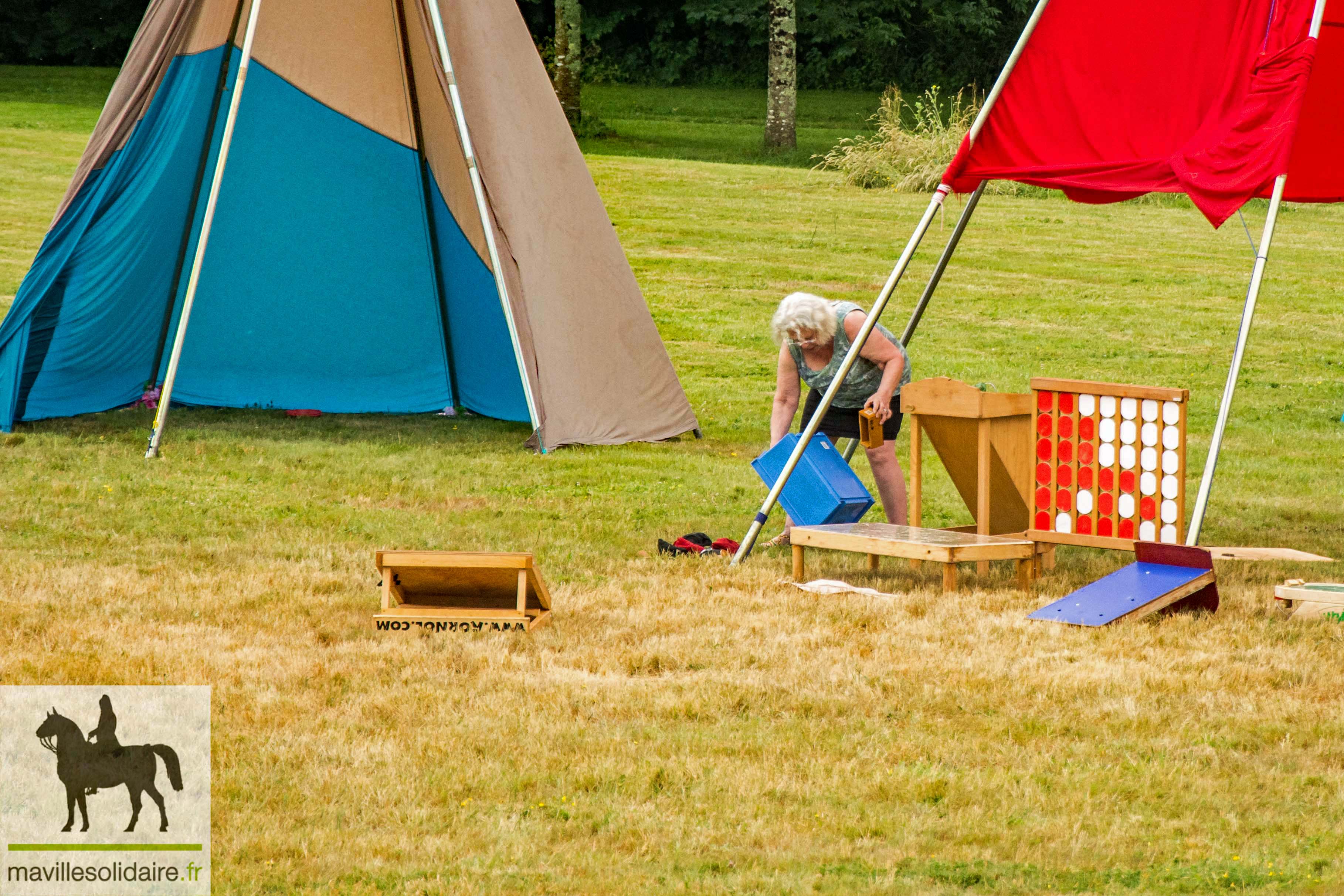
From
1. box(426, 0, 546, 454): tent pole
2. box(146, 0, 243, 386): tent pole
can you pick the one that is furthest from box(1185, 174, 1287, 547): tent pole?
box(146, 0, 243, 386): tent pole

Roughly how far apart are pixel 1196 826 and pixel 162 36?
710 cm

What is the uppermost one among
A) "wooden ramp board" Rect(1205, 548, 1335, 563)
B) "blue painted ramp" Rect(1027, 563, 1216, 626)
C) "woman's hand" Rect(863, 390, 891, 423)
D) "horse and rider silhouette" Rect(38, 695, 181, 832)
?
"woman's hand" Rect(863, 390, 891, 423)

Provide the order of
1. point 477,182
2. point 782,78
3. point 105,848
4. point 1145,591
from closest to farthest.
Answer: point 105,848, point 1145,591, point 477,182, point 782,78

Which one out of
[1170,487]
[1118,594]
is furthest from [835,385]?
[1118,594]

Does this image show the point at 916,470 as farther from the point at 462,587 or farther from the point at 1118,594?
the point at 462,587

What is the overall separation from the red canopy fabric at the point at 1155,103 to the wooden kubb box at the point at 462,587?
2.52 metres

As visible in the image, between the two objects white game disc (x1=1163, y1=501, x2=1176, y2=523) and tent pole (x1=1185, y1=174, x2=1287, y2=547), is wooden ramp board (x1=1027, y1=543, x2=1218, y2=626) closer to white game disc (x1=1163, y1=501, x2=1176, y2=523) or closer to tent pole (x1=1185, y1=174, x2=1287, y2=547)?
tent pole (x1=1185, y1=174, x2=1287, y2=547)

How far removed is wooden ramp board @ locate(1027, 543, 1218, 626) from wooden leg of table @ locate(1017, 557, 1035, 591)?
0.30 metres

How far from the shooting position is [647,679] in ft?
17.0

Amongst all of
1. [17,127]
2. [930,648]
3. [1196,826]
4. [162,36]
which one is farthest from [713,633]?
[17,127]

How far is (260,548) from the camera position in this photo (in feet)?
22.5

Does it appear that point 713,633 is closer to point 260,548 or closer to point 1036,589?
point 1036,589

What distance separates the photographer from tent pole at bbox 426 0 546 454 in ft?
28.9

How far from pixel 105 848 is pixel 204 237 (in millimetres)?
5314
